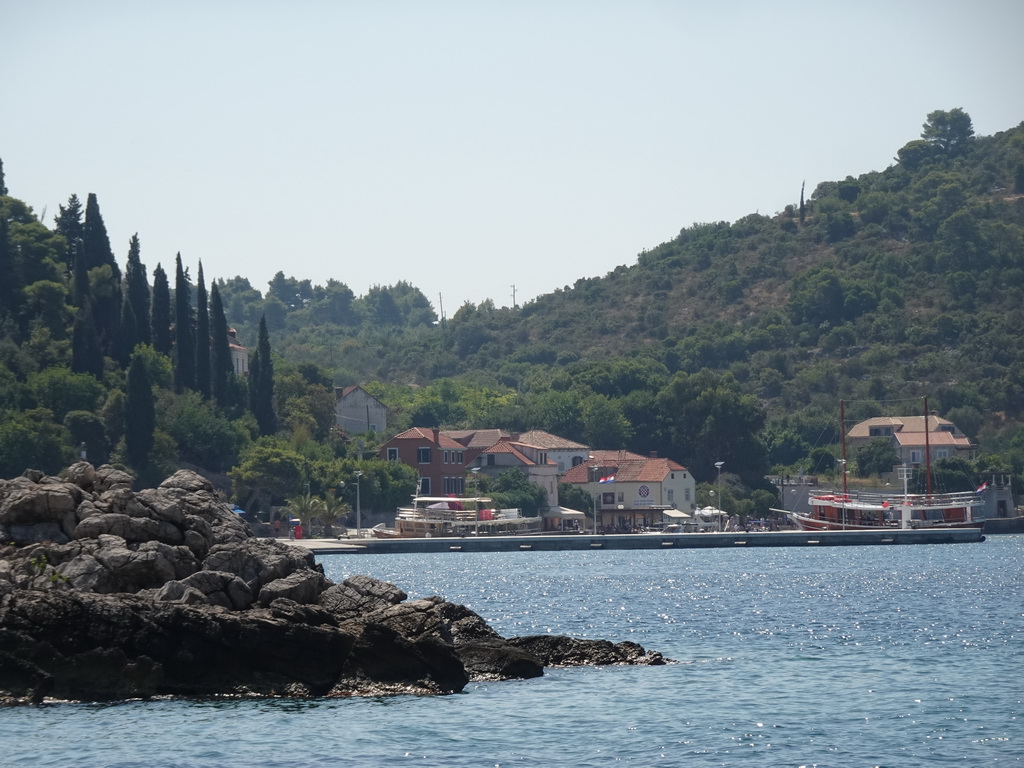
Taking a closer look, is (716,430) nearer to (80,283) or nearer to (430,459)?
(430,459)

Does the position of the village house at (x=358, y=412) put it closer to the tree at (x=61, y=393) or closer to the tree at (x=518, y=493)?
the tree at (x=518, y=493)

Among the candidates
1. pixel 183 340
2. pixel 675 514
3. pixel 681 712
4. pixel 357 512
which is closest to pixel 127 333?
pixel 183 340

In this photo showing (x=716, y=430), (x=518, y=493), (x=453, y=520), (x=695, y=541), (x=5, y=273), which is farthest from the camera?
(x=716, y=430)

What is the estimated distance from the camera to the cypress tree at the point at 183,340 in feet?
Answer: 331

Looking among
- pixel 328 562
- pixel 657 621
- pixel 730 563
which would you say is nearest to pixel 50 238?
pixel 328 562

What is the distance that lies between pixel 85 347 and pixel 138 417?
8742 millimetres

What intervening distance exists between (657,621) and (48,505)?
20912 millimetres

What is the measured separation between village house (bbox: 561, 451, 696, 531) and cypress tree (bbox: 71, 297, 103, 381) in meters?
40.5

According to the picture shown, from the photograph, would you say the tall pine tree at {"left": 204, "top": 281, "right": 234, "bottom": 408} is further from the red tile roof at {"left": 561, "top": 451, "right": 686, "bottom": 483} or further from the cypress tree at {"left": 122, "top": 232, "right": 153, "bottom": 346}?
the red tile roof at {"left": 561, "top": 451, "right": 686, "bottom": 483}

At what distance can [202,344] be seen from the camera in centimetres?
10350

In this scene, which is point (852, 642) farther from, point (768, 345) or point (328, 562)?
point (768, 345)

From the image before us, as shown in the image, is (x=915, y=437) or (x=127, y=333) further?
(x=915, y=437)

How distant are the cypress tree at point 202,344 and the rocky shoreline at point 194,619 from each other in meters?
65.0

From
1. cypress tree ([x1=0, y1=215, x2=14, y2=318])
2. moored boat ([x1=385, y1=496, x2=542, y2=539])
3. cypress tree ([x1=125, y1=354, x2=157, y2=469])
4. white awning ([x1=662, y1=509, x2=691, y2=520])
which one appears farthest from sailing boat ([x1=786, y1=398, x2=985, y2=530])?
cypress tree ([x1=0, y1=215, x2=14, y2=318])
